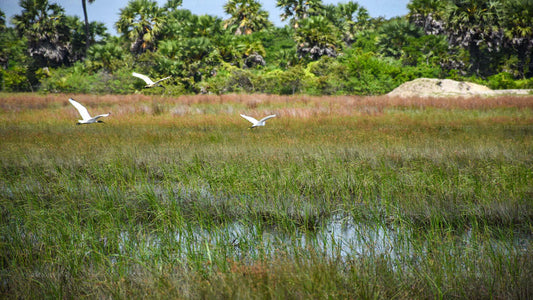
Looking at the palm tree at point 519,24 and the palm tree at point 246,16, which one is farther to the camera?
the palm tree at point 246,16

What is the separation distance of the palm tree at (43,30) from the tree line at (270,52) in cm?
9

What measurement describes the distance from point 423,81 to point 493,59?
17.6 metres

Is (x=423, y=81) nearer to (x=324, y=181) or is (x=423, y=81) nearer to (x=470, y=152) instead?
(x=470, y=152)

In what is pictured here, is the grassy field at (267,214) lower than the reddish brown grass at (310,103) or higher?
lower

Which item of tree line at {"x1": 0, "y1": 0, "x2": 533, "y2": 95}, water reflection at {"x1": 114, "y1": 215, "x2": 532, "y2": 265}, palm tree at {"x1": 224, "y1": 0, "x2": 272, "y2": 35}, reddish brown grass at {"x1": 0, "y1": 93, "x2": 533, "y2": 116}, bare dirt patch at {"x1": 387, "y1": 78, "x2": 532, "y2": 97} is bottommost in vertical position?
water reflection at {"x1": 114, "y1": 215, "x2": 532, "y2": 265}

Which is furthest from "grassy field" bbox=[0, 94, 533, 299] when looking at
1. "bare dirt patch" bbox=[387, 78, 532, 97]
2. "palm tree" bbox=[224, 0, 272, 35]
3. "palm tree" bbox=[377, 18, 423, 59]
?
"palm tree" bbox=[224, 0, 272, 35]

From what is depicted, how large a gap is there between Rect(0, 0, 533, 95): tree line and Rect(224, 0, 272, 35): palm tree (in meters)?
0.69

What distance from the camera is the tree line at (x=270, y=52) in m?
28.0

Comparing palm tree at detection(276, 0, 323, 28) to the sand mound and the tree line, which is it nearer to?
the tree line

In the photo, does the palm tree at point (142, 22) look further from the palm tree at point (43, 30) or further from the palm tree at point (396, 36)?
the palm tree at point (396, 36)

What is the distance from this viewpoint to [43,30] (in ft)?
119

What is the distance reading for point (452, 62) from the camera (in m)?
32.2

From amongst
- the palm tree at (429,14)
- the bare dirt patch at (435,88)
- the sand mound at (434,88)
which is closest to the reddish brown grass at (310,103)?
the bare dirt patch at (435,88)

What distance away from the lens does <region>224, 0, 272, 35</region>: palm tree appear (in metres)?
44.2
